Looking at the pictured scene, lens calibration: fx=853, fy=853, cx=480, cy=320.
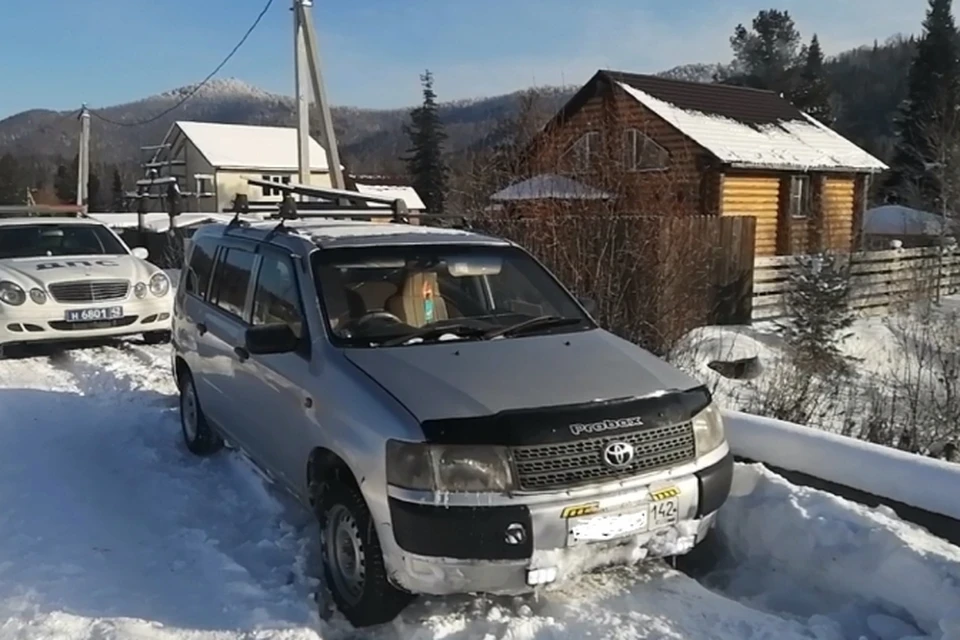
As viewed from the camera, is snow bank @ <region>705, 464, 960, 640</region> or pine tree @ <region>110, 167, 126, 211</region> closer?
snow bank @ <region>705, 464, 960, 640</region>

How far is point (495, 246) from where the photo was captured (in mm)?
5160

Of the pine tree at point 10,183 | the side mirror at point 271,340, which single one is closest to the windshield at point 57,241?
the side mirror at point 271,340

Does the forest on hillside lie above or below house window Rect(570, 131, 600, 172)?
above

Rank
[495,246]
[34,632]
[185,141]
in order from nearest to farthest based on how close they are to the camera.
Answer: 1. [34,632]
2. [495,246]
3. [185,141]

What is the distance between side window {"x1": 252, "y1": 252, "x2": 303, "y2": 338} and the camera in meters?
4.50

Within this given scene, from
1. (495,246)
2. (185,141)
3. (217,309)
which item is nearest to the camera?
(495,246)

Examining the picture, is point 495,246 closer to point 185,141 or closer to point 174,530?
point 174,530

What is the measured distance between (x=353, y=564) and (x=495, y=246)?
217 cm

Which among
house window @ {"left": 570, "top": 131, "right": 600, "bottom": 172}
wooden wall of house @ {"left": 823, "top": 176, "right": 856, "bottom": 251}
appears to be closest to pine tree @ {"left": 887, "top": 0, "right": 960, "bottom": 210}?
wooden wall of house @ {"left": 823, "top": 176, "right": 856, "bottom": 251}

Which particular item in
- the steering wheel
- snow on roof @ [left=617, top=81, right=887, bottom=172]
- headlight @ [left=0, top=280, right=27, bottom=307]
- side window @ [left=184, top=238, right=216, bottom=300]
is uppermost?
snow on roof @ [left=617, top=81, right=887, bottom=172]

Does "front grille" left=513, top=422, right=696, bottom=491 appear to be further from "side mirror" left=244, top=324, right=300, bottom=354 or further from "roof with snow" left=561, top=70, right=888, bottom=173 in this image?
"roof with snow" left=561, top=70, right=888, bottom=173

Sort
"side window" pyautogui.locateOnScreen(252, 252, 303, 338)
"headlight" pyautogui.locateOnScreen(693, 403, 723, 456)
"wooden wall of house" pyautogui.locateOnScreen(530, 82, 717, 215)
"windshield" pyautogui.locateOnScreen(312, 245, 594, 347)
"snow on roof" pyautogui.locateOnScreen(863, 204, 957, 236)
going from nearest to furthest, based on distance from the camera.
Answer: "headlight" pyautogui.locateOnScreen(693, 403, 723, 456), "windshield" pyautogui.locateOnScreen(312, 245, 594, 347), "side window" pyautogui.locateOnScreen(252, 252, 303, 338), "wooden wall of house" pyautogui.locateOnScreen(530, 82, 717, 215), "snow on roof" pyautogui.locateOnScreen(863, 204, 957, 236)

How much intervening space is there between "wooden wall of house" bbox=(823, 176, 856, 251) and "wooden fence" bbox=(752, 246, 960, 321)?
6307 mm

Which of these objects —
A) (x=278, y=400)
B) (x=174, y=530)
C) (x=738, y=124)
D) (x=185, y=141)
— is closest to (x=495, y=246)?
(x=278, y=400)
